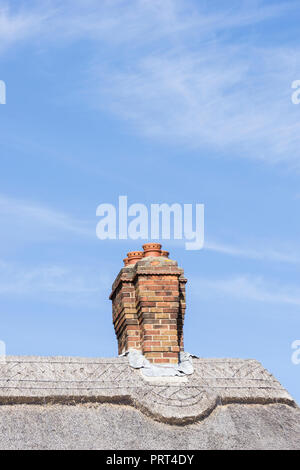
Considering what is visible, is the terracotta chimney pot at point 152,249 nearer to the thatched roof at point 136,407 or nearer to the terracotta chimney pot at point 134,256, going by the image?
the terracotta chimney pot at point 134,256

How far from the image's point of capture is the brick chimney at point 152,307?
12570 mm

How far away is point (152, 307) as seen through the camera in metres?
12.8

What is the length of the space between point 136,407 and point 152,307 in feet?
5.83

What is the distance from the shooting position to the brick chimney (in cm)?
1257

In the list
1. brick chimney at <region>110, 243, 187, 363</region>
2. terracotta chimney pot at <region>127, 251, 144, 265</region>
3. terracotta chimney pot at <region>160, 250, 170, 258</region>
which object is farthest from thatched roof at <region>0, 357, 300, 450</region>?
terracotta chimney pot at <region>127, 251, 144, 265</region>

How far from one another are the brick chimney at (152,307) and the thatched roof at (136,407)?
438 millimetres

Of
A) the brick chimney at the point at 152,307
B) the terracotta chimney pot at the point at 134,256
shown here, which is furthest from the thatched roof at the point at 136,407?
the terracotta chimney pot at the point at 134,256

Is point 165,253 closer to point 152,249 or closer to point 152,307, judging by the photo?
point 152,249

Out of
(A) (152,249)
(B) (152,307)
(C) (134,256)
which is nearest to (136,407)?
(B) (152,307)

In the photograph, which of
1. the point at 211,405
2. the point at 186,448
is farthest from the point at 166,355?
the point at 186,448

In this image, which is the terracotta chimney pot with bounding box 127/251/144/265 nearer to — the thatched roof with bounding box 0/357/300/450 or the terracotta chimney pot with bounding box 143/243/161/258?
the terracotta chimney pot with bounding box 143/243/161/258

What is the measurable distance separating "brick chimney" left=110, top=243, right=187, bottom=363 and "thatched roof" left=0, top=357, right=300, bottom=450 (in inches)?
17.2
